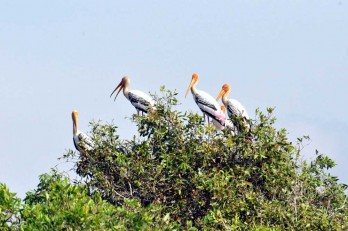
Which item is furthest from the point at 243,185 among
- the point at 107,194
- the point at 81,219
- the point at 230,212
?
the point at 81,219

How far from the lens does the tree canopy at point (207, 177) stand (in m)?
28.5

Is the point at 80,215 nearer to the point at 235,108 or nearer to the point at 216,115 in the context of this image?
the point at 235,108

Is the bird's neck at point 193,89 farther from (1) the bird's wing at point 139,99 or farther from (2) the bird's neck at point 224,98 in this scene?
(1) the bird's wing at point 139,99

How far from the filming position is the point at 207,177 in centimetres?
2892

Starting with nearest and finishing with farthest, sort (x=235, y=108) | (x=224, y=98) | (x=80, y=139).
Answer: (x=235, y=108) → (x=80, y=139) → (x=224, y=98)

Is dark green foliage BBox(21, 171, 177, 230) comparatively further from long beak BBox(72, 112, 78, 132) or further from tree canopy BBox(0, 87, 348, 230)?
long beak BBox(72, 112, 78, 132)

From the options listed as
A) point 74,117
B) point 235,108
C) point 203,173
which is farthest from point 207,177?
point 74,117

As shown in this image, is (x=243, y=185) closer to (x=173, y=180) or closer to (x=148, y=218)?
(x=173, y=180)

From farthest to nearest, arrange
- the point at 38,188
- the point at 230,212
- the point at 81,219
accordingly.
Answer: the point at 38,188, the point at 230,212, the point at 81,219

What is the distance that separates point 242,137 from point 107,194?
3226 millimetres

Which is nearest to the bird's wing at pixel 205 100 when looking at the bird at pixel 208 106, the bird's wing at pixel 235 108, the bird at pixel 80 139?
the bird at pixel 208 106

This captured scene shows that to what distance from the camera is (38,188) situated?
101ft

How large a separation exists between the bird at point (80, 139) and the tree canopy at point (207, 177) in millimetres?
532

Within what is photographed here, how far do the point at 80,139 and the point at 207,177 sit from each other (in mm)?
8087
